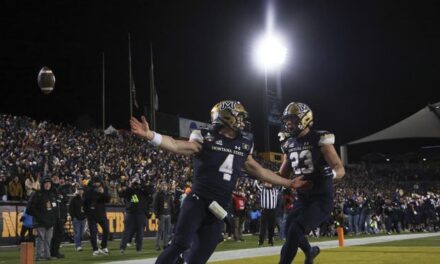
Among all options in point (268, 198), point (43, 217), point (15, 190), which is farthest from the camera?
point (268, 198)

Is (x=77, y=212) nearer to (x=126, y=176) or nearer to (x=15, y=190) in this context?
(x=15, y=190)

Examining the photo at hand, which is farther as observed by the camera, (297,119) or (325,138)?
(297,119)

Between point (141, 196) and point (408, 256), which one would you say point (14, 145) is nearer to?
point (141, 196)

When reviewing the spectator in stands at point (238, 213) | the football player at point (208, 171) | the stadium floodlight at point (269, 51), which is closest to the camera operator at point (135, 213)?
the spectator in stands at point (238, 213)

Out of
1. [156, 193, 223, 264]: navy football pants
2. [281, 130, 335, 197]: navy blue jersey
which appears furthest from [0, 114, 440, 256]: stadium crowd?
[156, 193, 223, 264]: navy football pants

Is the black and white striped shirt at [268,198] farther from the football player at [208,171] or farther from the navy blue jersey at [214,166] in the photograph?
the navy blue jersey at [214,166]

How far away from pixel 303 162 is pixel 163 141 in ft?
9.31

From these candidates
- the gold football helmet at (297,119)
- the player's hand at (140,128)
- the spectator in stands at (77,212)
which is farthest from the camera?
the spectator in stands at (77,212)

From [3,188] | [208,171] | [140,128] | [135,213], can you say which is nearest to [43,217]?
[135,213]

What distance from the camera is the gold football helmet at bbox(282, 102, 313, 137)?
834 centimetres

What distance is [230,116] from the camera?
645 cm

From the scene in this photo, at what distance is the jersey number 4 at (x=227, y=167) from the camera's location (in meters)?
6.34

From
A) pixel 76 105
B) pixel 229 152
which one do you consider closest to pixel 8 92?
pixel 76 105

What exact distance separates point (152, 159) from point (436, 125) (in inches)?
609
